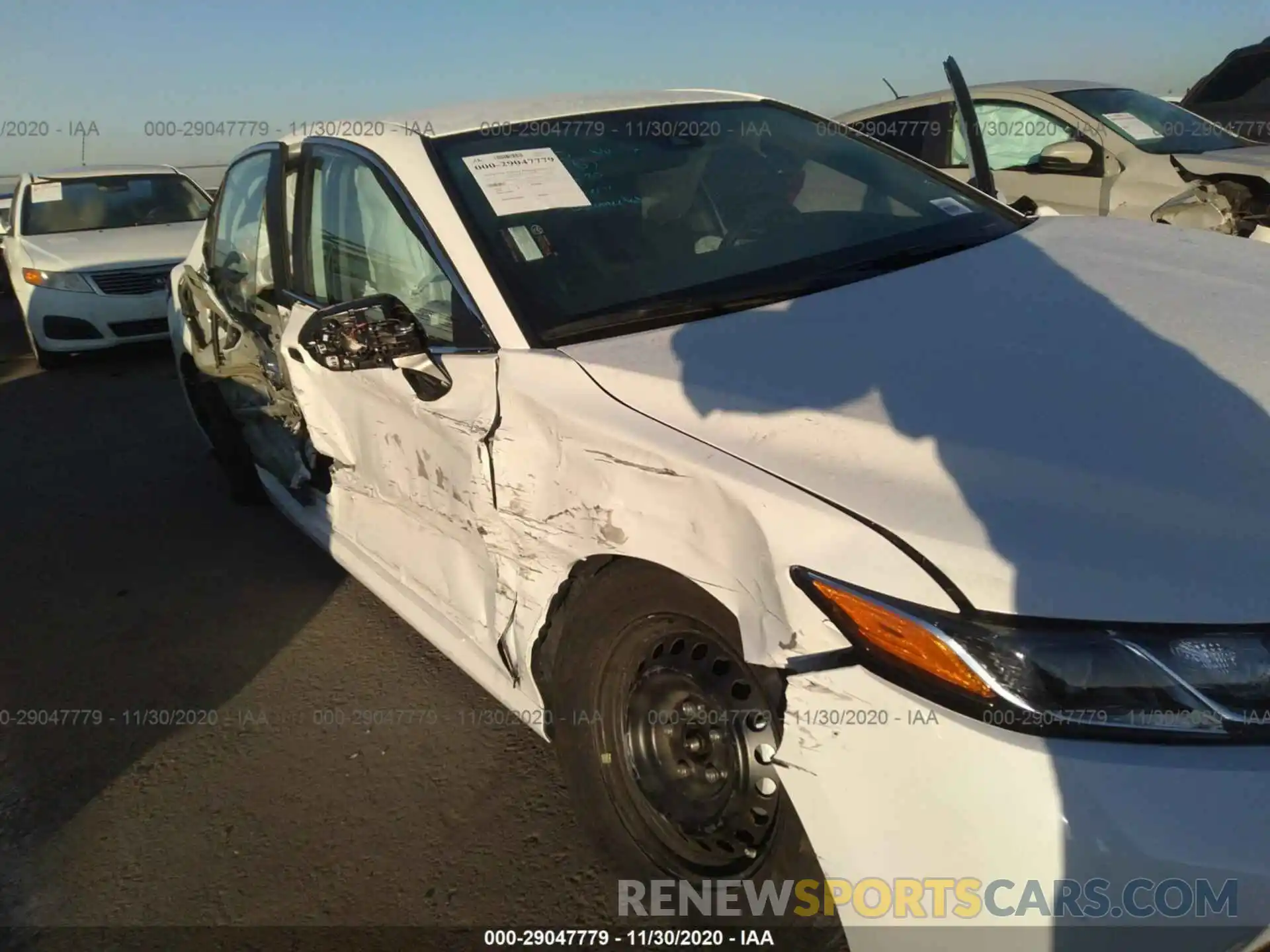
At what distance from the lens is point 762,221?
2771 mm

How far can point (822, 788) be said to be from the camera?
159cm

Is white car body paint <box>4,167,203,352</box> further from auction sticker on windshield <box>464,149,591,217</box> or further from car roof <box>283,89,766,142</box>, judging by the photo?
auction sticker on windshield <box>464,149,591,217</box>

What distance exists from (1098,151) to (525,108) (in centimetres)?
486

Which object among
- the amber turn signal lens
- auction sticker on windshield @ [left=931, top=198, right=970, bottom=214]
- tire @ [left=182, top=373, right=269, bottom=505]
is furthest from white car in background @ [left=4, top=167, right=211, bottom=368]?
the amber turn signal lens

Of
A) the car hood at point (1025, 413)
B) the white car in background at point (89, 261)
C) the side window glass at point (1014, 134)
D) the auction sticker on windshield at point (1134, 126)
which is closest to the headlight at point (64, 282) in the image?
the white car in background at point (89, 261)

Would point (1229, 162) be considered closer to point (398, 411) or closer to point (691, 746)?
point (398, 411)

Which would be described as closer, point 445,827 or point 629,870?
point 629,870

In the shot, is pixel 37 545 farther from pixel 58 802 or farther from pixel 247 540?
pixel 58 802

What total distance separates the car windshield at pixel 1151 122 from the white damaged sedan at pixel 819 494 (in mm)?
4175

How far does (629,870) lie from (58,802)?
5.62ft

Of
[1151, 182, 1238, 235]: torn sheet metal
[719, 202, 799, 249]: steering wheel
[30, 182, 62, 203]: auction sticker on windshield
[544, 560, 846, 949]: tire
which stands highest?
[30, 182, 62, 203]: auction sticker on windshield

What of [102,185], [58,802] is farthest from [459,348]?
[102,185]

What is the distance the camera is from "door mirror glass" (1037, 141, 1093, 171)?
6.07m

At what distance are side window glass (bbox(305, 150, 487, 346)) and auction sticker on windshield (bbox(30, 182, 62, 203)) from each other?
753cm
